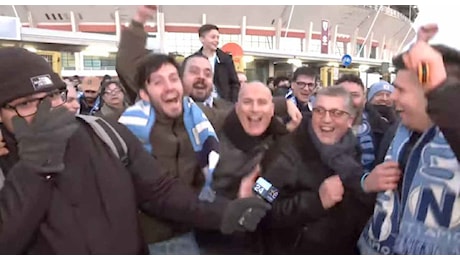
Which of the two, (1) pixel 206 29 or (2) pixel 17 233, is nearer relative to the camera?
(2) pixel 17 233

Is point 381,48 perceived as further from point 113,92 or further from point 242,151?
point 242,151

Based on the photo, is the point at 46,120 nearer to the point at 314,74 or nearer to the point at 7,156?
the point at 7,156

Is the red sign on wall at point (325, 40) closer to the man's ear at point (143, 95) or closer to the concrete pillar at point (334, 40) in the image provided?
the concrete pillar at point (334, 40)

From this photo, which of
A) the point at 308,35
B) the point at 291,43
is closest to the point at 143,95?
the point at 308,35

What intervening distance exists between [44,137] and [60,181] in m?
0.14

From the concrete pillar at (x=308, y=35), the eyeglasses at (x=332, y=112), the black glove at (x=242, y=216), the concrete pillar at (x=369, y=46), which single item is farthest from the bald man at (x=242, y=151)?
the concrete pillar at (x=369, y=46)

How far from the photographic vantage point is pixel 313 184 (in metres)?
2.10

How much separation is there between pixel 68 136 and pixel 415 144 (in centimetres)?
110

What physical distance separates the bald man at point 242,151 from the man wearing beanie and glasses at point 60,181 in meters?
0.52

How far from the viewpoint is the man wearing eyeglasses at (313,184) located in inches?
81.4

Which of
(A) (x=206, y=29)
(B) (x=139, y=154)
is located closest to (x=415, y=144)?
(B) (x=139, y=154)

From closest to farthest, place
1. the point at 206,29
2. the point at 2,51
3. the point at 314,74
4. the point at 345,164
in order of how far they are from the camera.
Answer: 1. the point at 2,51
2. the point at 345,164
3. the point at 206,29
4. the point at 314,74

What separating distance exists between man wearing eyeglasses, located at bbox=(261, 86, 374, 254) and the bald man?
7cm

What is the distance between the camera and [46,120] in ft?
4.45
